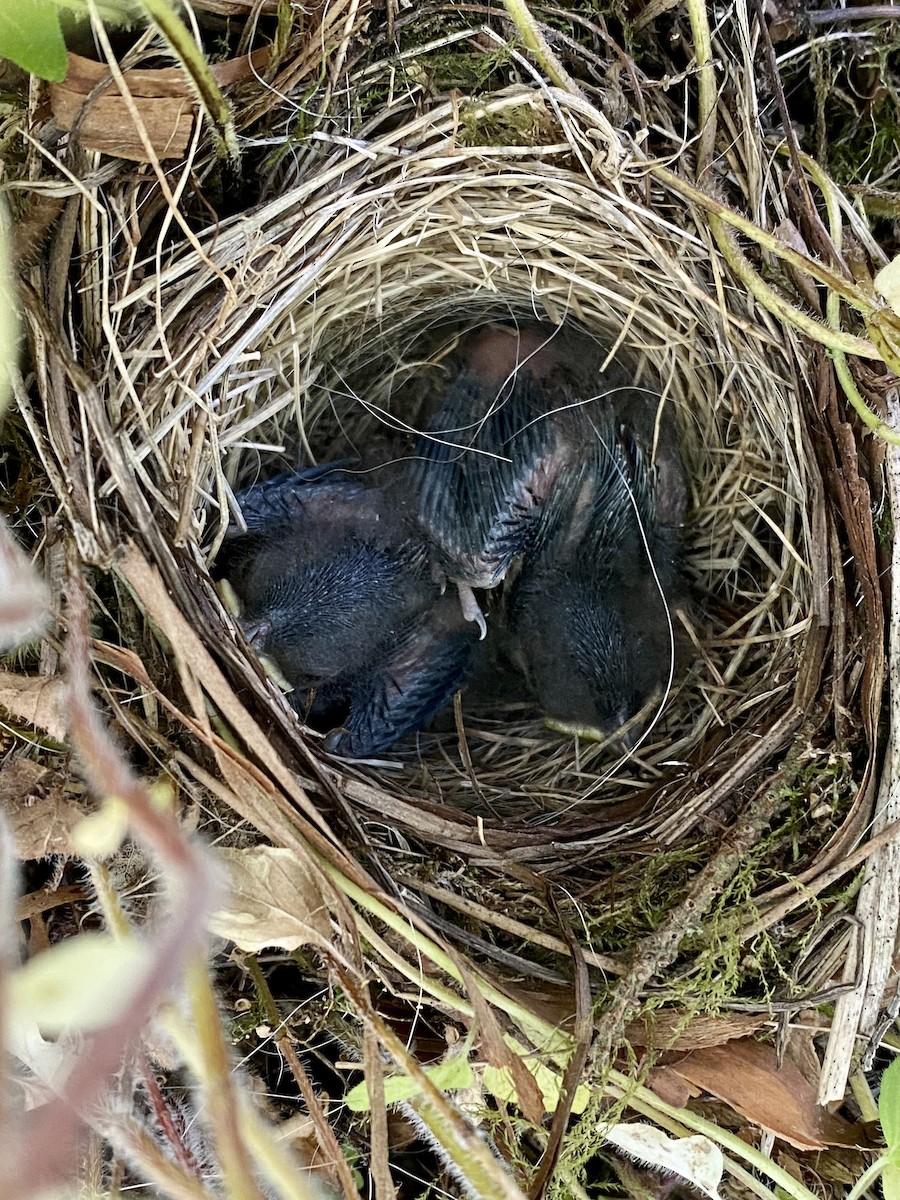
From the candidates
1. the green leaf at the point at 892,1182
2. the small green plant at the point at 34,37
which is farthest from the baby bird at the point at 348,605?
the green leaf at the point at 892,1182

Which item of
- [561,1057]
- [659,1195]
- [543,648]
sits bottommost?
[659,1195]

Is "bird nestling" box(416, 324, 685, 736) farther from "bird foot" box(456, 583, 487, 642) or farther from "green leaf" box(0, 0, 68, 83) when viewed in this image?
"green leaf" box(0, 0, 68, 83)

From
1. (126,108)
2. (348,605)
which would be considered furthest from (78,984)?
(348,605)

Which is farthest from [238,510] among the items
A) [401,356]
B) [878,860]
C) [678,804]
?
[878,860]

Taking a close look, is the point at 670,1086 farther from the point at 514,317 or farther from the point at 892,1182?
the point at 514,317

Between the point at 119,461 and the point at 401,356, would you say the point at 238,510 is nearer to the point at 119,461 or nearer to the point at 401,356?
the point at 119,461

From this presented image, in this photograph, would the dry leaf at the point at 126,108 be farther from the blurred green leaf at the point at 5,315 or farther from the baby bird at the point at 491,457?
the baby bird at the point at 491,457
